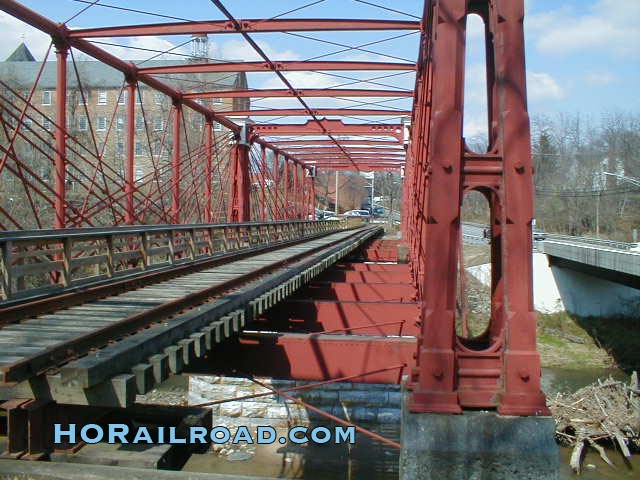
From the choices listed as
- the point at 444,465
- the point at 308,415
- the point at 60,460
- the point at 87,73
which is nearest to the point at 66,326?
the point at 60,460

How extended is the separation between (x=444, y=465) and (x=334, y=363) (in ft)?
9.65

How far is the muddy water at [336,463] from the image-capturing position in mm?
16619

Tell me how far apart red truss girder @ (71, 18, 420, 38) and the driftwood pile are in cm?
1189

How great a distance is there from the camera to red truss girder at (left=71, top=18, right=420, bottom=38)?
1398cm

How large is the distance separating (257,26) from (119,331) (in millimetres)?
9756

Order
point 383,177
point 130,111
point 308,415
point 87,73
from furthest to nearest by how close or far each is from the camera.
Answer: point 383,177, point 87,73, point 308,415, point 130,111

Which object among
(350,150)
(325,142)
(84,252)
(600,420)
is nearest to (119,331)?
(84,252)

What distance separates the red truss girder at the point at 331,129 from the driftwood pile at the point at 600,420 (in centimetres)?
1300

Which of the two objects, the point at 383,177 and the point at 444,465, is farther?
the point at 383,177

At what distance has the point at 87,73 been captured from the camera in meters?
63.7

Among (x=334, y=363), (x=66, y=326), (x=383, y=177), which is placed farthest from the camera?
(x=383, y=177)

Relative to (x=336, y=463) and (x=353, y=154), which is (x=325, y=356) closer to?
(x=336, y=463)

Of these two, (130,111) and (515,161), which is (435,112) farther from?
(130,111)

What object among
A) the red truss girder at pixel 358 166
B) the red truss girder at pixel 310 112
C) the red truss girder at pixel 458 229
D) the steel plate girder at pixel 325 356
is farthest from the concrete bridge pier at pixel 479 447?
the red truss girder at pixel 358 166
